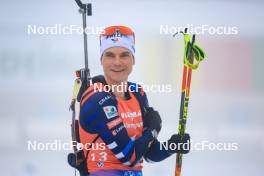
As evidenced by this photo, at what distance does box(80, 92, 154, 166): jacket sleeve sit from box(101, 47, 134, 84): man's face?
118 millimetres

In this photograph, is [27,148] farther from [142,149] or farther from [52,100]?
[142,149]

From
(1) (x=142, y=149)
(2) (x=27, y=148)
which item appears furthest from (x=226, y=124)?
(2) (x=27, y=148)

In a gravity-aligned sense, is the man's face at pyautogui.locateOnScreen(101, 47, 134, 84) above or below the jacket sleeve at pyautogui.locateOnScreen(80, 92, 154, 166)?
above

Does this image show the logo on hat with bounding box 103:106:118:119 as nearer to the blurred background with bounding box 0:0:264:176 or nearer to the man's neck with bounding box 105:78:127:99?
the man's neck with bounding box 105:78:127:99

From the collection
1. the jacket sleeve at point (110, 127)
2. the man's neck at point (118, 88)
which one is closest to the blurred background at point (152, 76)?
the man's neck at point (118, 88)

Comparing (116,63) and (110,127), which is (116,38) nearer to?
(116,63)

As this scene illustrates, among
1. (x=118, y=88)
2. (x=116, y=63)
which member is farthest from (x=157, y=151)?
(x=116, y=63)

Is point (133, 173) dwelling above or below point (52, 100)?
below

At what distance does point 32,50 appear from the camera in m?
2.33

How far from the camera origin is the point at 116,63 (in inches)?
70.3

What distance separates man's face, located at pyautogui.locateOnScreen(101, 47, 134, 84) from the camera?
1.79 meters

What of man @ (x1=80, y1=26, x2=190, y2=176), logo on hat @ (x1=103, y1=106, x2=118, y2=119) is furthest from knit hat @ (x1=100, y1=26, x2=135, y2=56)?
logo on hat @ (x1=103, y1=106, x2=118, y2=119)

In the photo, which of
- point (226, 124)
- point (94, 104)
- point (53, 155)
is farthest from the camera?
point (226, 124)

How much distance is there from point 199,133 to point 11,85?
0.98 m
